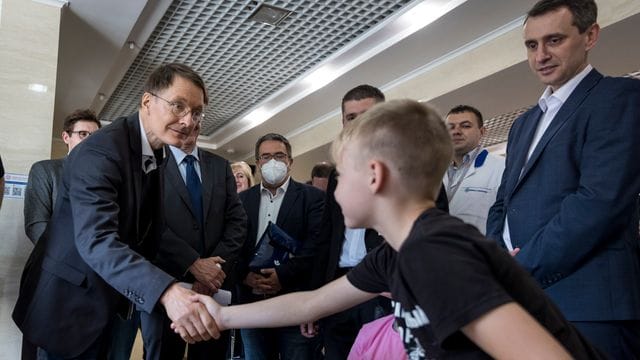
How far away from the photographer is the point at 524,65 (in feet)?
14.3

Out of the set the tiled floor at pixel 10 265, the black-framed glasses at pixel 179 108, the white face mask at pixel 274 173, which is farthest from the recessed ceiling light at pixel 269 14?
the black-framed glasses at pixel 179 108

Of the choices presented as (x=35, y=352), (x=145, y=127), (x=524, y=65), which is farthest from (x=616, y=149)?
(x=524, y=65)

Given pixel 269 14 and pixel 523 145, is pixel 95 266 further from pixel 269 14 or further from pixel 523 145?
pixel 269 14

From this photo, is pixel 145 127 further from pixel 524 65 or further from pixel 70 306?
pixel 524 65

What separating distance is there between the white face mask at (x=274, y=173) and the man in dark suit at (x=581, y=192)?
5.82ft

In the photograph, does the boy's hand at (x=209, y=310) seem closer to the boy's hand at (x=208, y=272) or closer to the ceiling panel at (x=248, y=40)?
the boy's hand at (x=208, y=272)

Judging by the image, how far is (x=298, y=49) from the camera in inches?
197

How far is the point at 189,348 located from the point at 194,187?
0.76m

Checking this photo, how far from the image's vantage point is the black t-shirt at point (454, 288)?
0.83 m

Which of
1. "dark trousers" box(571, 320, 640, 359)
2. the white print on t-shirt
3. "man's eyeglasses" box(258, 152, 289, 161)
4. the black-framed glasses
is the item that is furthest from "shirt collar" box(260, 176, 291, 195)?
the white print on t-shirt

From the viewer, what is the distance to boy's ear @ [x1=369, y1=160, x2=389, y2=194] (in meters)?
1.07

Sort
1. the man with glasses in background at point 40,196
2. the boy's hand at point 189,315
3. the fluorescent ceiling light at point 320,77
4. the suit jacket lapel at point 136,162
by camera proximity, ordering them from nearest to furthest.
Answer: the boy's hand at point 189,315, the suit jacket lapel at point 136,162, the man with glasses in background at point 40,196, the fluorescent ceiling light at point 320,77

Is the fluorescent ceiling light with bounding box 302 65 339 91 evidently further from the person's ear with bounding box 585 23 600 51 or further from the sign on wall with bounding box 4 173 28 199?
the person's ear with bounding box 585 23 600 51

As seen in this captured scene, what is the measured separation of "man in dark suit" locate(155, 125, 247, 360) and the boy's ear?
4.31 ft
